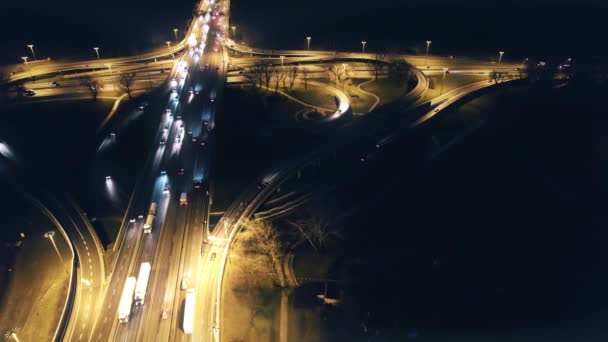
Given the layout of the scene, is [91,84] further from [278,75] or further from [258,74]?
[278,75]

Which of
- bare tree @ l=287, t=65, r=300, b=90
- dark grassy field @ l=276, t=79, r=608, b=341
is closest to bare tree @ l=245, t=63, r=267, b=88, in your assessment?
bare tree @ l=287, t=65, r=300, b=90

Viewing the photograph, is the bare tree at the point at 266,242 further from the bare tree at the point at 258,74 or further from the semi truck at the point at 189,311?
the bare tree at the point at 258,74

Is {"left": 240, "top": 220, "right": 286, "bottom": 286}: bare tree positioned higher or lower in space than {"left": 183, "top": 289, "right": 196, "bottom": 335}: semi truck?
higher

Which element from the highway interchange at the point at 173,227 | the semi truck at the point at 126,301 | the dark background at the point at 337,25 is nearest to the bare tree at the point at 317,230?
the highway interchange at the point at 173,227

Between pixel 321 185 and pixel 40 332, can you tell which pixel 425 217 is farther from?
pixel 40 332

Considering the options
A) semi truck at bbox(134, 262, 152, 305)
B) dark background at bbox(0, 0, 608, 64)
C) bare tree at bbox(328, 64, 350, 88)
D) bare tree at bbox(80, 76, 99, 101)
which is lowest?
semi truck at bbox(134, 262, 152, 305)

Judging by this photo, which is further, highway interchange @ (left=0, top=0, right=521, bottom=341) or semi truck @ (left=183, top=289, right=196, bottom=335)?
highway interchange @ (left=0, top=0, right=521, bottom=341)

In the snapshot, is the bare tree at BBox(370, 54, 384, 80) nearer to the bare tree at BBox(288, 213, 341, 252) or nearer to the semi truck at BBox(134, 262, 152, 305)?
the bare tree at BBox(288, 213, 341, 252)
